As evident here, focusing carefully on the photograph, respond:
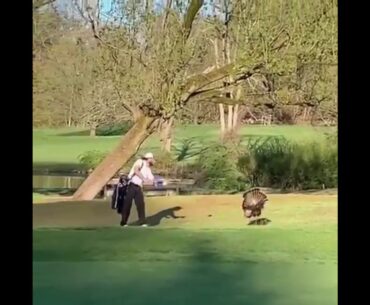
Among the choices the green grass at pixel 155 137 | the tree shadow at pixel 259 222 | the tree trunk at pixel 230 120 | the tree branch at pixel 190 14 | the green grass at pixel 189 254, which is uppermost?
the tree branch at pixel 190 14

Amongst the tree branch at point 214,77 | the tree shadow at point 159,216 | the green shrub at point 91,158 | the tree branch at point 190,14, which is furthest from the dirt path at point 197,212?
the tree branch at point 190,14

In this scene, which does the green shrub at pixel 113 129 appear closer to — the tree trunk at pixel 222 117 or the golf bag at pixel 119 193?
the golf bag at pixel 119 193

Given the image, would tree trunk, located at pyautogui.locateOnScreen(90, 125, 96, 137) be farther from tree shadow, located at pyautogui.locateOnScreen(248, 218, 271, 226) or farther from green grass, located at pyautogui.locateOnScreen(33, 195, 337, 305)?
tree shadow, located at pyautogui.locateOnScreen(248, 218, 271, 226)

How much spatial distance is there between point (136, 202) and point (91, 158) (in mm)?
165

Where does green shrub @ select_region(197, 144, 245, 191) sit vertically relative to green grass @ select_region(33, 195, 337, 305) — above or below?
above

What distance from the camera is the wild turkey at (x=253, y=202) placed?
1579 millimetres

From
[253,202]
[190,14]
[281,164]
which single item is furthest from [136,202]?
[190,14]

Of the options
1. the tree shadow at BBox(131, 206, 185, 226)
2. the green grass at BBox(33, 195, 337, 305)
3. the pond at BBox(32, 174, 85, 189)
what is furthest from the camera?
the tree shadow at BBox(131, 206, 185, 226)

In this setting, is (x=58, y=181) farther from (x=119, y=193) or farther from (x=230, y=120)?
(x=230, y=120)

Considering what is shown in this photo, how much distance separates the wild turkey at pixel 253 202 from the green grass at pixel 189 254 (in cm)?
3

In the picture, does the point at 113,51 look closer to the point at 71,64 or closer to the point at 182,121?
the point at 71,64

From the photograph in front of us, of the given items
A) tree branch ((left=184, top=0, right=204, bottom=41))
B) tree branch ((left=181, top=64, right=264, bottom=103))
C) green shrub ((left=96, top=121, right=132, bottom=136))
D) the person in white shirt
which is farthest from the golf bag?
tree branch ((left=184, top=0, right=204, bottom=41))

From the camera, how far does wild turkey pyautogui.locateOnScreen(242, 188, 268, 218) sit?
1.58 meters
